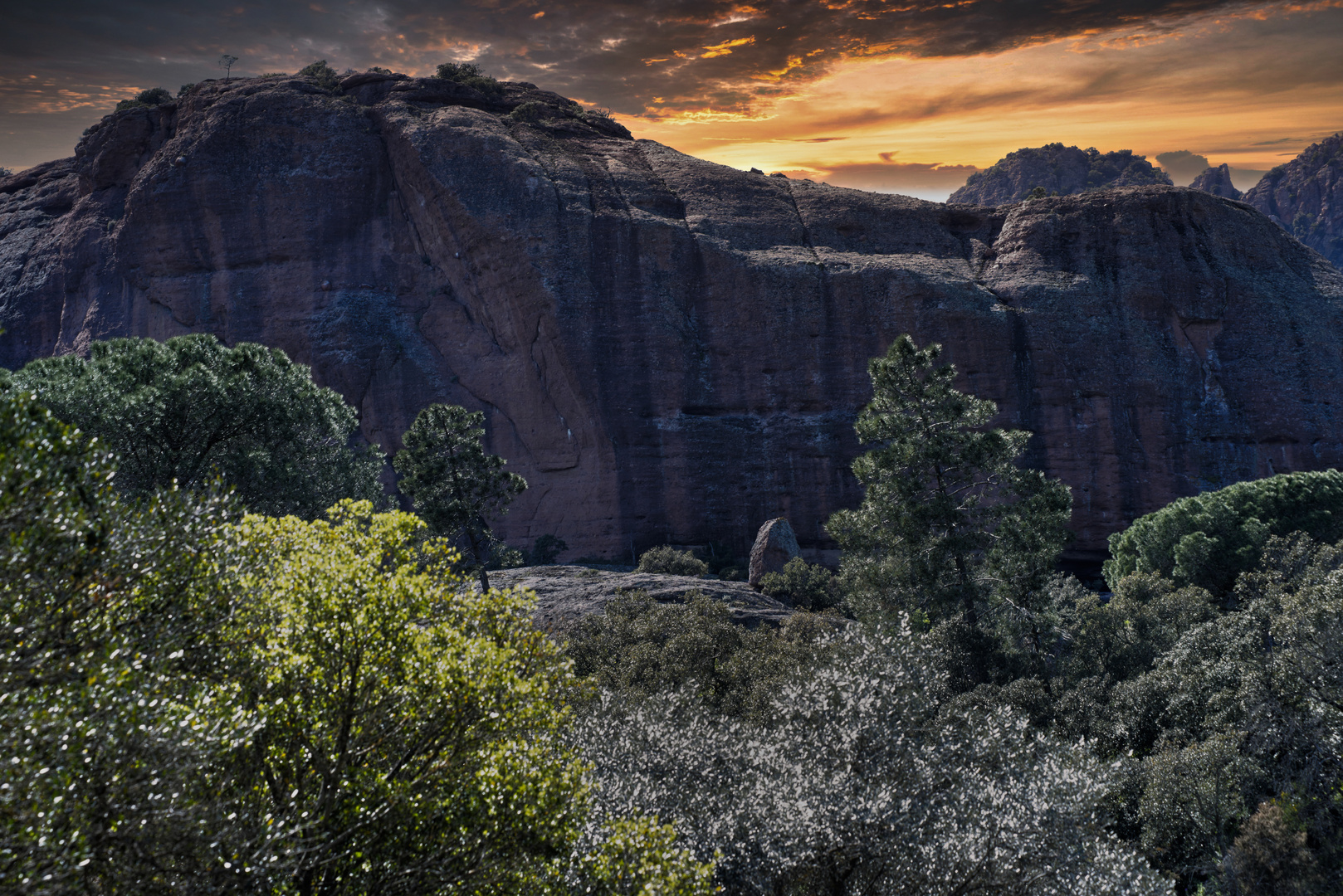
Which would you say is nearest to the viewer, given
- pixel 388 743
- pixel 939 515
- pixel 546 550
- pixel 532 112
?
pixel 388 743

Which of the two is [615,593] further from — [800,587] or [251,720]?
[251,720]

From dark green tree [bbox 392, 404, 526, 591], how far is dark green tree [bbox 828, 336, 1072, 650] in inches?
566

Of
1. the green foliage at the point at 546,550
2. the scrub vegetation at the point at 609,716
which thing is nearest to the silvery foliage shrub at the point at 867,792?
the scrub vegetation at the point at 609,716

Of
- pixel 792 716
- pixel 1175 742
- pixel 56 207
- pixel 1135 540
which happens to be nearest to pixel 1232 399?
pixel 1135 540

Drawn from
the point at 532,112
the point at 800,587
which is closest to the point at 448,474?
the point at 800,587

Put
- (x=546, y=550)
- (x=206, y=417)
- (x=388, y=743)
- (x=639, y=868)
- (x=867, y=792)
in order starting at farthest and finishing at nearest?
1. (x=546, y=550)
2. (x=206, y=417)
3. (x=867, y=792)
4. (x=639, y=868)
5. (x=388, y=743)

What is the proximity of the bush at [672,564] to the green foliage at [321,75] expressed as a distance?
46.5 meters

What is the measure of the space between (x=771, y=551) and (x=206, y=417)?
2643cm

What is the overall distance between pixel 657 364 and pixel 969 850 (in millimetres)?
45042

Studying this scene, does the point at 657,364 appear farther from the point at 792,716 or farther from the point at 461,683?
the point at 461,683

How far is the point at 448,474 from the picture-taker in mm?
31984

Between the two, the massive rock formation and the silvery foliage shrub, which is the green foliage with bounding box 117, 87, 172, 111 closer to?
the massive rock formation

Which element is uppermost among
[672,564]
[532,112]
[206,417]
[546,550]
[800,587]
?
[532,112]

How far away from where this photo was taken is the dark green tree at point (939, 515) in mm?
23844
